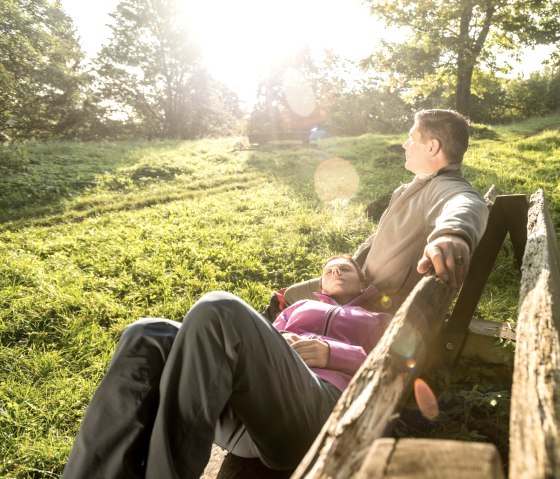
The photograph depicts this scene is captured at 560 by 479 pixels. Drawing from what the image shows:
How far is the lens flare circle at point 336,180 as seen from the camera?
945 centimetres

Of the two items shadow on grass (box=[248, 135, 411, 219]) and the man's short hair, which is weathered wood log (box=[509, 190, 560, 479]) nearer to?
the man's short hair

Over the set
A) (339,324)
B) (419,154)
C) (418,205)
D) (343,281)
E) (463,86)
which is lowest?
(339,324)

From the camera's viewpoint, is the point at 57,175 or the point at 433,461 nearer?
the point at 433,461

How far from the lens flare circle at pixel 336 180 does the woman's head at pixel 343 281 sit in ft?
19.8

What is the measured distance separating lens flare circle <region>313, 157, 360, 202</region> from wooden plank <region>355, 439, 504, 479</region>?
8332 millimetres

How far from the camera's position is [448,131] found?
278 cm

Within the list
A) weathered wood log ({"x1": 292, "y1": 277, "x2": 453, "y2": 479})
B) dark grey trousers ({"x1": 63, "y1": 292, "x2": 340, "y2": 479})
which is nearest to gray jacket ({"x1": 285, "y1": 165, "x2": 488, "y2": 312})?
weathered wood log ({"x1": 292, "y1": 277, "x2": 453, "y2": 479})

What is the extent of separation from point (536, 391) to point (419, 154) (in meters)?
2.22

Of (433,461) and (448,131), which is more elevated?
(448,131)

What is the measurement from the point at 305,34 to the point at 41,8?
74.8 ft

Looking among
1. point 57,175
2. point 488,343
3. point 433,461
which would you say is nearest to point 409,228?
point 488,343

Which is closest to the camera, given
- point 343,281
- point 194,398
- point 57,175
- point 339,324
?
point 194,398

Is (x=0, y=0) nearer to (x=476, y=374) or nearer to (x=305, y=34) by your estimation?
(x=476, y=374)

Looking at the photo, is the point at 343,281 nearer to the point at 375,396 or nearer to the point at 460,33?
the point at 375,396
